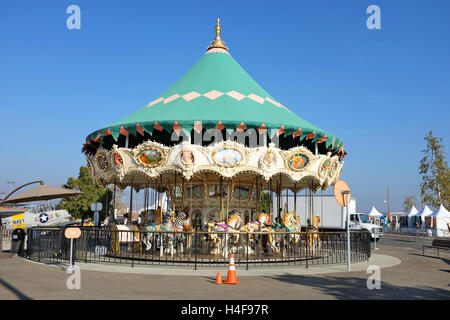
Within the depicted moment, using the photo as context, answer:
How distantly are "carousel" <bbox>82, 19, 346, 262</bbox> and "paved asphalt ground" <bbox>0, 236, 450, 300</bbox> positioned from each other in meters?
3.30

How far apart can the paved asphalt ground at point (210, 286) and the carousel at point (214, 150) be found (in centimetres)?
330

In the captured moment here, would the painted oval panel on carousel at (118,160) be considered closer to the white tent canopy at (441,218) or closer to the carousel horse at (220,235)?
the carousel horse at (220,235)

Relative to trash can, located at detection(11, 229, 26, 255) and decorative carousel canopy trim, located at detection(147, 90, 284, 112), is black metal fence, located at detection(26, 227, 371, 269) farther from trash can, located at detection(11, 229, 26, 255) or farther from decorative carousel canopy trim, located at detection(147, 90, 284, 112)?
decorative carousel canopy trim, located at detection(147, 90, 284, 112)

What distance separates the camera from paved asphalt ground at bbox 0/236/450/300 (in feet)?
24.3

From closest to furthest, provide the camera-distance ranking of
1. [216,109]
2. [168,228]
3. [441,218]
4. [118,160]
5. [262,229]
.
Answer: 1. [168,228]
2. [262,229]
3. [118,160]
4. [216,109]
5. [441,218]

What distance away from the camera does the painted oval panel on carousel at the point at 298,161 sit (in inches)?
546

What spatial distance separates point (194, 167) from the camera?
42.5ft

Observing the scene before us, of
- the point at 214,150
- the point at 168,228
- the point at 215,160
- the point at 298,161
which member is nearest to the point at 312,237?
the point at 298,161

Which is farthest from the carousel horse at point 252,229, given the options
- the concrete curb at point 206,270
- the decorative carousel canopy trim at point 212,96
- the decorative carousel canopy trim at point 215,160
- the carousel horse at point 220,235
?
the decorative carousel canopy trim at point 212,96

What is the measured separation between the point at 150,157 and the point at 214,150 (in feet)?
7.65

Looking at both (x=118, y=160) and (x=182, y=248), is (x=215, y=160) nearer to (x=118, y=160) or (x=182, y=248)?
(x=182, y=248)

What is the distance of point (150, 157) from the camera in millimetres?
13391

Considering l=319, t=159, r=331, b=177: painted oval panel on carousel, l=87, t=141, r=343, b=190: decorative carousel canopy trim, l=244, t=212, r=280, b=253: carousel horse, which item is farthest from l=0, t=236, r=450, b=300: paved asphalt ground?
l=319, t=159, r=331, b=177: painted oval panel on carousel
